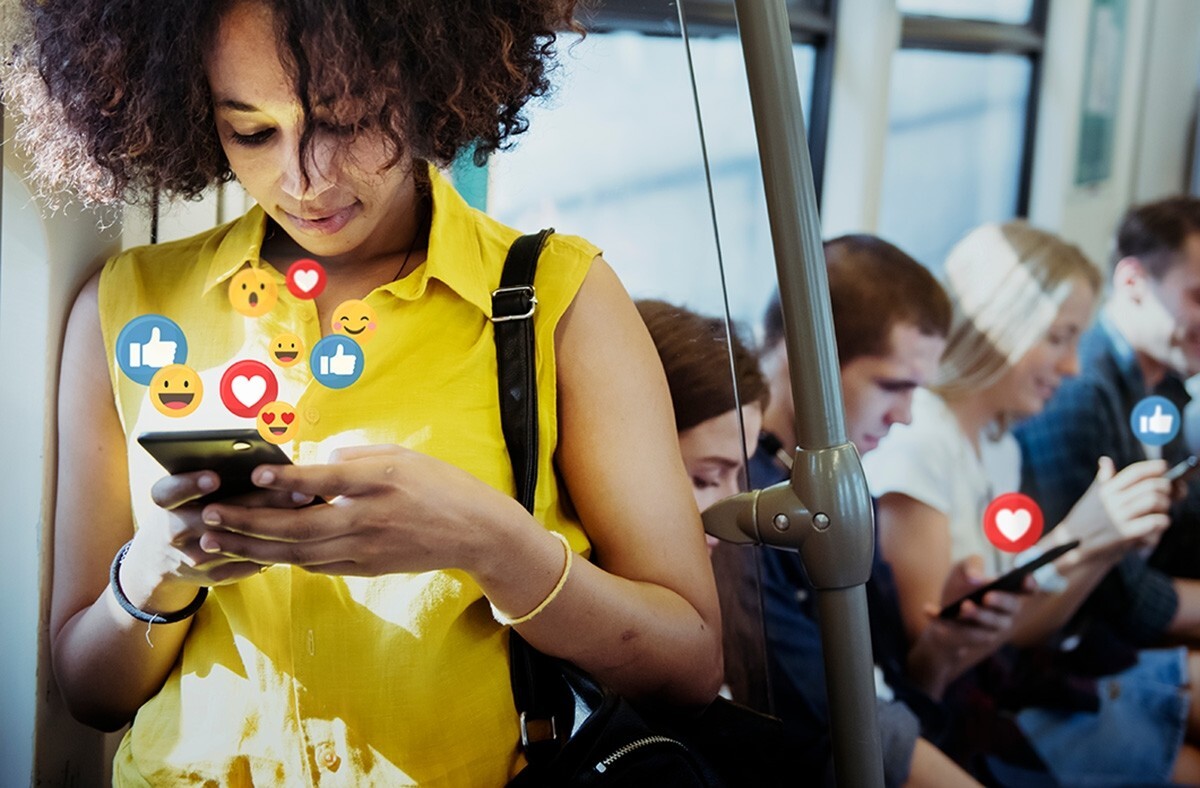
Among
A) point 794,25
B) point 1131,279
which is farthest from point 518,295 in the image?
point 1131,279

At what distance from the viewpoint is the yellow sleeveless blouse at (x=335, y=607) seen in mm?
614

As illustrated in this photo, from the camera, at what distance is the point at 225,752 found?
63 centimetres

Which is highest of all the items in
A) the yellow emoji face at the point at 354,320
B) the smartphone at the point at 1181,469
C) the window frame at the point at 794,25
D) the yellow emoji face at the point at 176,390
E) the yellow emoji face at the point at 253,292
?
the window frame at the point at 794,25

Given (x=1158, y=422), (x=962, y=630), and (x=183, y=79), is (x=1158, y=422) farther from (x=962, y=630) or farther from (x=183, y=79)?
(x=183, y=79)

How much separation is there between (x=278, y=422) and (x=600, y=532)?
0.19 meters

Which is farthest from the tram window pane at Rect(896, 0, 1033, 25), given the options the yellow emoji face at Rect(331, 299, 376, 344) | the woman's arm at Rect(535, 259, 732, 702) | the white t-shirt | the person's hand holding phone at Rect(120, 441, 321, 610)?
the person's hand holding phone at Rect(120, 441, 321, 610)

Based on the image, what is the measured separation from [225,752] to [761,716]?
327 millimetres

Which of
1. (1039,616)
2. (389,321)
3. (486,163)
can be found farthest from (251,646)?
(1039,616)

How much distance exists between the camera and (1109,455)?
1.92 m

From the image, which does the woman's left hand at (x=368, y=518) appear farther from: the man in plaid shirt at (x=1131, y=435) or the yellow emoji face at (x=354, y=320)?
the man in plaid shirt at (x=1131, y=435)

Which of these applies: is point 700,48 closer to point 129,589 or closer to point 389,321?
point 389,321

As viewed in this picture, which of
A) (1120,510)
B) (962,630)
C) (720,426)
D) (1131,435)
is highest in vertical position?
(720,426)

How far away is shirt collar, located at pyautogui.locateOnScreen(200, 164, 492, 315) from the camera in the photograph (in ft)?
2.05

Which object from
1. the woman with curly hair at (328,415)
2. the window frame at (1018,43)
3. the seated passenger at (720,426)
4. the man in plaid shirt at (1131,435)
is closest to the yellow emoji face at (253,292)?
the woman with curly hair at (328,415)
